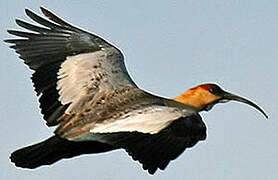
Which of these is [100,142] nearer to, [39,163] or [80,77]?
[39,163]

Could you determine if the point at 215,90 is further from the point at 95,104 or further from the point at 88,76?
the point at 95,104

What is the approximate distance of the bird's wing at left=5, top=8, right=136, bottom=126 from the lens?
19.7 meters

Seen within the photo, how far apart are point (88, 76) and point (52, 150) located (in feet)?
7.95

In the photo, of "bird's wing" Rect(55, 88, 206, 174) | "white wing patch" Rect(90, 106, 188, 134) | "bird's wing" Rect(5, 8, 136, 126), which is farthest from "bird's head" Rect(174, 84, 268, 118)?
"white wing patch" Rect(90, 106, 188, 134)

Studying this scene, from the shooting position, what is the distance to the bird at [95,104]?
16797 mm

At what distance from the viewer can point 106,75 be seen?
20.4 meters

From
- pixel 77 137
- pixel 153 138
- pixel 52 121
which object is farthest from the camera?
pixel 52 121

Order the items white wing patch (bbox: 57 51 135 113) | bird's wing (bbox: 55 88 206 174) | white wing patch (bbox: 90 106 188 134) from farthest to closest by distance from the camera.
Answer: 1. white wing patch (bbox: 57 51 135 113)
2. white wing patch (bbox: 90 106 188 134)
3. bird's wing (bbox: 55 88 206 174)

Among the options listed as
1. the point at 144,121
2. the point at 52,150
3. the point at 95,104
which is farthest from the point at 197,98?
the point at 144,121

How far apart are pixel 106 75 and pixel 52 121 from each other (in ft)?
5.22

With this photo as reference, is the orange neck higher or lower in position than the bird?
lower

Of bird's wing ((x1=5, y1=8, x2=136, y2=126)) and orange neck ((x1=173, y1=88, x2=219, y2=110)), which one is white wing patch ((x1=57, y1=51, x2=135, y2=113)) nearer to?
bird's wing ((x1=5, y1=8, x2=136, y2=126))

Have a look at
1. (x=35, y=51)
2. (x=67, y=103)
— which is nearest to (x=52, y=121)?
(x=67, y=103)

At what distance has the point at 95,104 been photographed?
19.1 m
